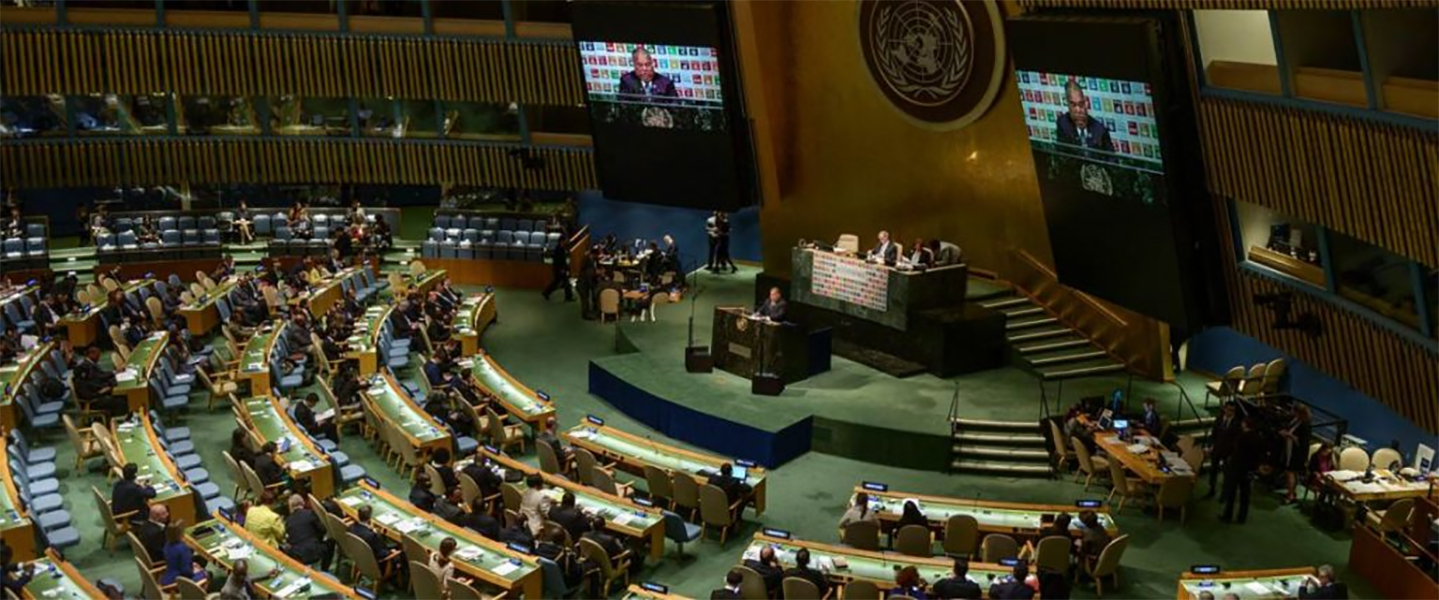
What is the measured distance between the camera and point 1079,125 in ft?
54.9

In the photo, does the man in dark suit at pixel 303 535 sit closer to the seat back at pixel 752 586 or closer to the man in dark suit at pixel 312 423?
the man in dark suit at pixel 312 423

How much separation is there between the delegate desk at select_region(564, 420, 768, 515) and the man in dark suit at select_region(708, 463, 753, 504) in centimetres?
19

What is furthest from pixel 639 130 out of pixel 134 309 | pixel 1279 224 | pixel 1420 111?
pixel 1420 111

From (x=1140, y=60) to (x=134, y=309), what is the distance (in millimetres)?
16379

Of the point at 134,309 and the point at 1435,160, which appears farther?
the point at 134,309

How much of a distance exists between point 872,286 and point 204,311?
36.4ft

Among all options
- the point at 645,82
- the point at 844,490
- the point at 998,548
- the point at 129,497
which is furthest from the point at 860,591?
the point at 645,82

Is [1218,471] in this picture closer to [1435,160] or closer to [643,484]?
[1435,160]

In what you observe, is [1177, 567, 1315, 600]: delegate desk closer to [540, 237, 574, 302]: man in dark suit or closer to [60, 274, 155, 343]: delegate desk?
[540, 237, 574, 302]: man in dark suit

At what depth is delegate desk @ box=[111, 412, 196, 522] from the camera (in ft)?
48.0

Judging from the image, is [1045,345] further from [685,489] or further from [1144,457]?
[685,489]

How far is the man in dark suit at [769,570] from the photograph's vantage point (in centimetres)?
1273

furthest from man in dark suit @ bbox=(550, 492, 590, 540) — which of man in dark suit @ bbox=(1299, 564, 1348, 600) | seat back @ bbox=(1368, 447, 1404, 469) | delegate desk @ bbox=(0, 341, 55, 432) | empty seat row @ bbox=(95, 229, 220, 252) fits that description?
empty seat row @ bbox=(95, 229, 220, 252)

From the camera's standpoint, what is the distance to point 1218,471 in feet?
55.3
